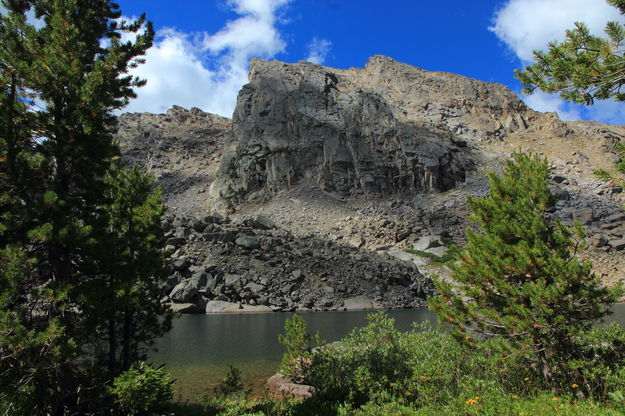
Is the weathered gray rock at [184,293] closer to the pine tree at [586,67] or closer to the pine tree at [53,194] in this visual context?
the pine tree at [53,194]

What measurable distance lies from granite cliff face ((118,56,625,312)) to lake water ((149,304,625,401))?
26.4ft

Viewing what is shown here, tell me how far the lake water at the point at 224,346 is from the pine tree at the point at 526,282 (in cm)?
980

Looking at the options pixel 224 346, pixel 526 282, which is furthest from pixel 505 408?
pixel 224 346

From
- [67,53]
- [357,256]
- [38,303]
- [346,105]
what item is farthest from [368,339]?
[346,105]

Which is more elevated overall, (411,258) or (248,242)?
(248,242)

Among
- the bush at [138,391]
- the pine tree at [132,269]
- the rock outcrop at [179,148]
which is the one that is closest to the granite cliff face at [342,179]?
the rock outcrop at [179,148]

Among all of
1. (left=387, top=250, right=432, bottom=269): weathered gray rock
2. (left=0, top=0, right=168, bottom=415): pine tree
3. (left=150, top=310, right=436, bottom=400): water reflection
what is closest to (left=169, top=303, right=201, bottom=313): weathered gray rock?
(left=150, top=310, right=436, bottom=400): water reflection

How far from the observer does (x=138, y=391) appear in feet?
29.9

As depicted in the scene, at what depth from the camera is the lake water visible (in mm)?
17938

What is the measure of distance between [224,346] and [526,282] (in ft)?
68.0

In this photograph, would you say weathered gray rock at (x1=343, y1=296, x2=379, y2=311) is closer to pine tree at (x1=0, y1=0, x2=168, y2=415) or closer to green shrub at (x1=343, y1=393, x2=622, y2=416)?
green shrub at (x1=343, y1=393, x2=622, y2=416)

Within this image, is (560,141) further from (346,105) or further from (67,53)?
(67,53)

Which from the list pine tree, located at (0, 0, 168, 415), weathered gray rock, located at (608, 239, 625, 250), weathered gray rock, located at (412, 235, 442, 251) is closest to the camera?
pine tree, located at (0, 0, 168, 415)

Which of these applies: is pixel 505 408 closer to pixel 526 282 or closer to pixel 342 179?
pixel 526 282
